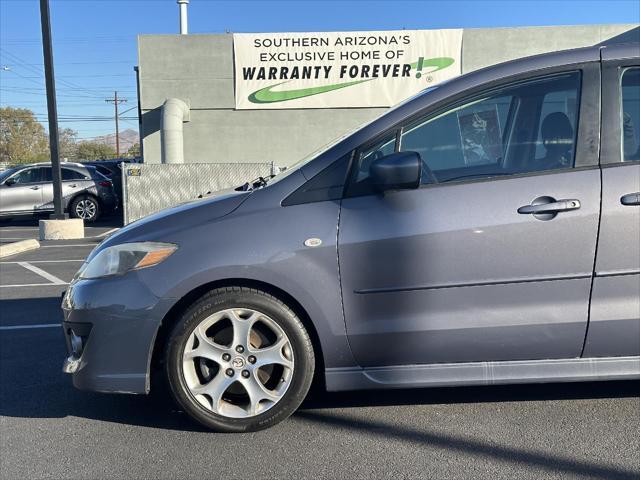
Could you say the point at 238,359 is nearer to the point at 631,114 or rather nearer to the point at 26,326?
the point at 631,114

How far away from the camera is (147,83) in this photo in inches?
684

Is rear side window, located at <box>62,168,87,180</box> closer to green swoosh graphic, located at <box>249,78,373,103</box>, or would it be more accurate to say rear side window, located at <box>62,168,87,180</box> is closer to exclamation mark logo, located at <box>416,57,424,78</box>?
green swoosh graphic, located at <box>249,78,373,103</box>

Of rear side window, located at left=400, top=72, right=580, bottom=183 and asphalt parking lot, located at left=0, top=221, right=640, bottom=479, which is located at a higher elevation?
rear side window, located at left=400, top=72, right=580, bottom=183

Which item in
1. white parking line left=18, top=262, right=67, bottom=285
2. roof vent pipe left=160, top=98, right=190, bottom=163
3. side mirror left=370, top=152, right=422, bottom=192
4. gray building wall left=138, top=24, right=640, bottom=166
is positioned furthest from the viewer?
gray building wall left=138, top=24, right=640, bottom=166

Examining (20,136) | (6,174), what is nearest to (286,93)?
(6,174)

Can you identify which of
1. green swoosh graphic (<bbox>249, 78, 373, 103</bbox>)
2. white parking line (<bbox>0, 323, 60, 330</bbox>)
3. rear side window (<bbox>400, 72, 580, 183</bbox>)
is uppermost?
green swoosh graphic (<bbox>249, 78, 373, 103</bbox>)

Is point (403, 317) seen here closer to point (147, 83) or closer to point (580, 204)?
point (580, 204)

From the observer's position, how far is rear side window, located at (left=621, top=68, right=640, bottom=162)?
323cm

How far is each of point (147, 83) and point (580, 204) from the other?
16.1m

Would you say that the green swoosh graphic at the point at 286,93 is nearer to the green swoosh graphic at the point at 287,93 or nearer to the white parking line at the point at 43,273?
the green swoosh graphic at the point at 287,93

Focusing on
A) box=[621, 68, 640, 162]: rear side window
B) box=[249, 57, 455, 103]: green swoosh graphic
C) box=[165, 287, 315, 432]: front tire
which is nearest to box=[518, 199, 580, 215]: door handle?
box=[621, 68, 640, 162]: rear side window

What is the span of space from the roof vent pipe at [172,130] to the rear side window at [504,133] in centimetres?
1406

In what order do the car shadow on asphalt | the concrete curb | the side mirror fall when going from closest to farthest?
1. the car shadow on asphalt
2. the side mirror
3. the concrete curb

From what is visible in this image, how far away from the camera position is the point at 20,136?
236ft
